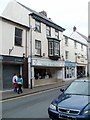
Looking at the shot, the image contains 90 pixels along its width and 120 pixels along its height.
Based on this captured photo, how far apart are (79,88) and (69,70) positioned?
31.5 metres

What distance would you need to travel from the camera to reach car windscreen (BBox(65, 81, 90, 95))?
833cm

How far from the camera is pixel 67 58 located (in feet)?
130

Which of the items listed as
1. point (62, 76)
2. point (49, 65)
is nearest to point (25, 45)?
point (49, 65)

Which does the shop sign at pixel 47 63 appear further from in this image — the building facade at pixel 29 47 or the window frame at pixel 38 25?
the window frame at pixel 38 25

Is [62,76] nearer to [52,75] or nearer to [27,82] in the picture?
[52,75]

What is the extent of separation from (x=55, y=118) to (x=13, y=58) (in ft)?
51.0

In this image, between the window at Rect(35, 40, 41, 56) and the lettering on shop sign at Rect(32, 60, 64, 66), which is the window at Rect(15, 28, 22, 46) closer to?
the lettering on shop sign at Rect(32, 60, 64, 66)

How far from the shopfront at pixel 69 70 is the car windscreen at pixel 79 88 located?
28.7m

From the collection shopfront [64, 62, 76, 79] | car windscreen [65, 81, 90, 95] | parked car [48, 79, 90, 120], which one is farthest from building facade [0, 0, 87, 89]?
parked car [48, 79, 90, 120]

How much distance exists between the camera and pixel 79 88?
341 inches

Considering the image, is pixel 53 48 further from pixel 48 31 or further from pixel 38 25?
pixel 38 25

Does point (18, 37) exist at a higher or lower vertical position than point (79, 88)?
higher

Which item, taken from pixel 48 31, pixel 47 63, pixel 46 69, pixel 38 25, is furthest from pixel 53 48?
pixel 38 25

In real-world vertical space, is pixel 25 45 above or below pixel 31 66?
above
